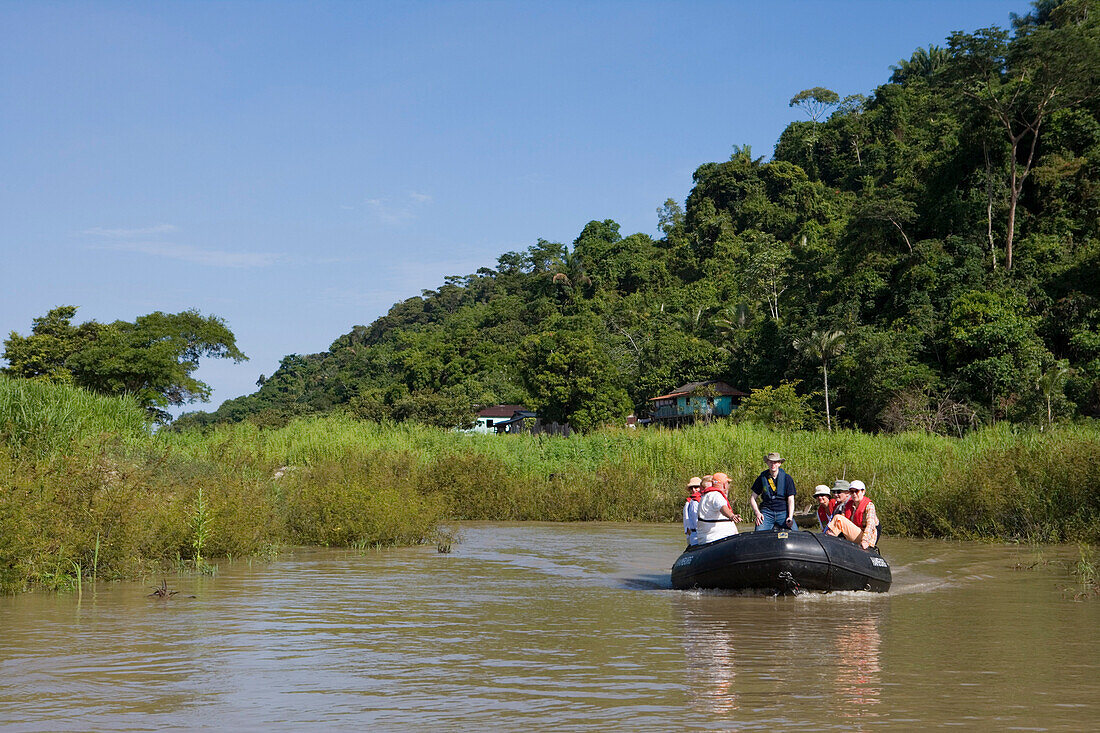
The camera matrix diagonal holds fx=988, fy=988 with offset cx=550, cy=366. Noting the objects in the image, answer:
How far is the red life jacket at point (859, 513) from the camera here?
12609mm

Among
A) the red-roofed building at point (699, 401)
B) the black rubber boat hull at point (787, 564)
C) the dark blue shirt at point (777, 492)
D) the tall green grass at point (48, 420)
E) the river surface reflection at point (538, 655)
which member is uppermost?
the red-roofed building at point (699, 401)

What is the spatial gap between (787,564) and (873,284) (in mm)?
36989

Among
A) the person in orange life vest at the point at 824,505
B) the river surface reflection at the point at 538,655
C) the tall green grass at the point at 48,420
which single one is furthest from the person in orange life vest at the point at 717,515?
the tall green grass at the point at 48,420

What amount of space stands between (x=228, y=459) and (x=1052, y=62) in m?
37.1

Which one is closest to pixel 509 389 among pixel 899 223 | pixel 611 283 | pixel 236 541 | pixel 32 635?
pixel 611 283

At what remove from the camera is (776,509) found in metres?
13.4

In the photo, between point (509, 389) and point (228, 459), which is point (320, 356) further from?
point (228, 459)

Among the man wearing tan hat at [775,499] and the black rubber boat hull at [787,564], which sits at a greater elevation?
the man wearing tan hat at [775,499]

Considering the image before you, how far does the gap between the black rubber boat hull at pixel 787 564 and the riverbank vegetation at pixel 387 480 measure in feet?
21.5

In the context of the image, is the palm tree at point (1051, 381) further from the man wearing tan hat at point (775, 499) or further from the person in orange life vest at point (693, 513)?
the person in orange life vest at point (693, 513)

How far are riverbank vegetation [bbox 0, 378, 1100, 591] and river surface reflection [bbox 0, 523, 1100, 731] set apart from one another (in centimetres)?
89

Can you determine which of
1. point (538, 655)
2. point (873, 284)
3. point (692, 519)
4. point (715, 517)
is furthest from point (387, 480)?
point (873, 284)

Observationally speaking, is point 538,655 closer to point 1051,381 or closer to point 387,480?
point 387,480

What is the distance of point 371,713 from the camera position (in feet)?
19.7
